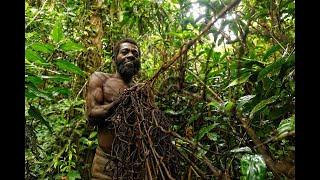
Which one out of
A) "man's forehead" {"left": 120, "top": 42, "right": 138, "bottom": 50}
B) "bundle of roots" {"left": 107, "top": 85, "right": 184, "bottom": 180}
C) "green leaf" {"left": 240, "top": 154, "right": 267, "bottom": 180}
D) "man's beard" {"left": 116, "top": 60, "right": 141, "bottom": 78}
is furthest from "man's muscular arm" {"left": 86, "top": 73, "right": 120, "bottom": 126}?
"green leaf" {"left": 240, "top": 154, "right": 267, "bottom": 180}

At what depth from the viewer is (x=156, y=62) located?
3594 millimetres

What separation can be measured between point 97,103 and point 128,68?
0.32m

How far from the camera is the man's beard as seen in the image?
2.41 metres

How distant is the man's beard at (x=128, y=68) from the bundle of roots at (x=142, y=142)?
33.3 inches

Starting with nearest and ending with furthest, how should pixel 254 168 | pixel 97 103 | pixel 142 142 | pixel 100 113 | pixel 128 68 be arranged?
pixel 254 168 → pixel 142 142 → pixel 100 113 → pixel 97 103 → pixel 128 68

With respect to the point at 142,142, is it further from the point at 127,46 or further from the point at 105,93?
the point at 127,46

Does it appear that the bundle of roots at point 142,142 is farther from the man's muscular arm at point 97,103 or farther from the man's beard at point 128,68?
the man's beard at point 128,68

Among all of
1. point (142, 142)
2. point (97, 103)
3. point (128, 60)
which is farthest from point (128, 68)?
point (142, 142)

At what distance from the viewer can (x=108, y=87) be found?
2398 millimetres
